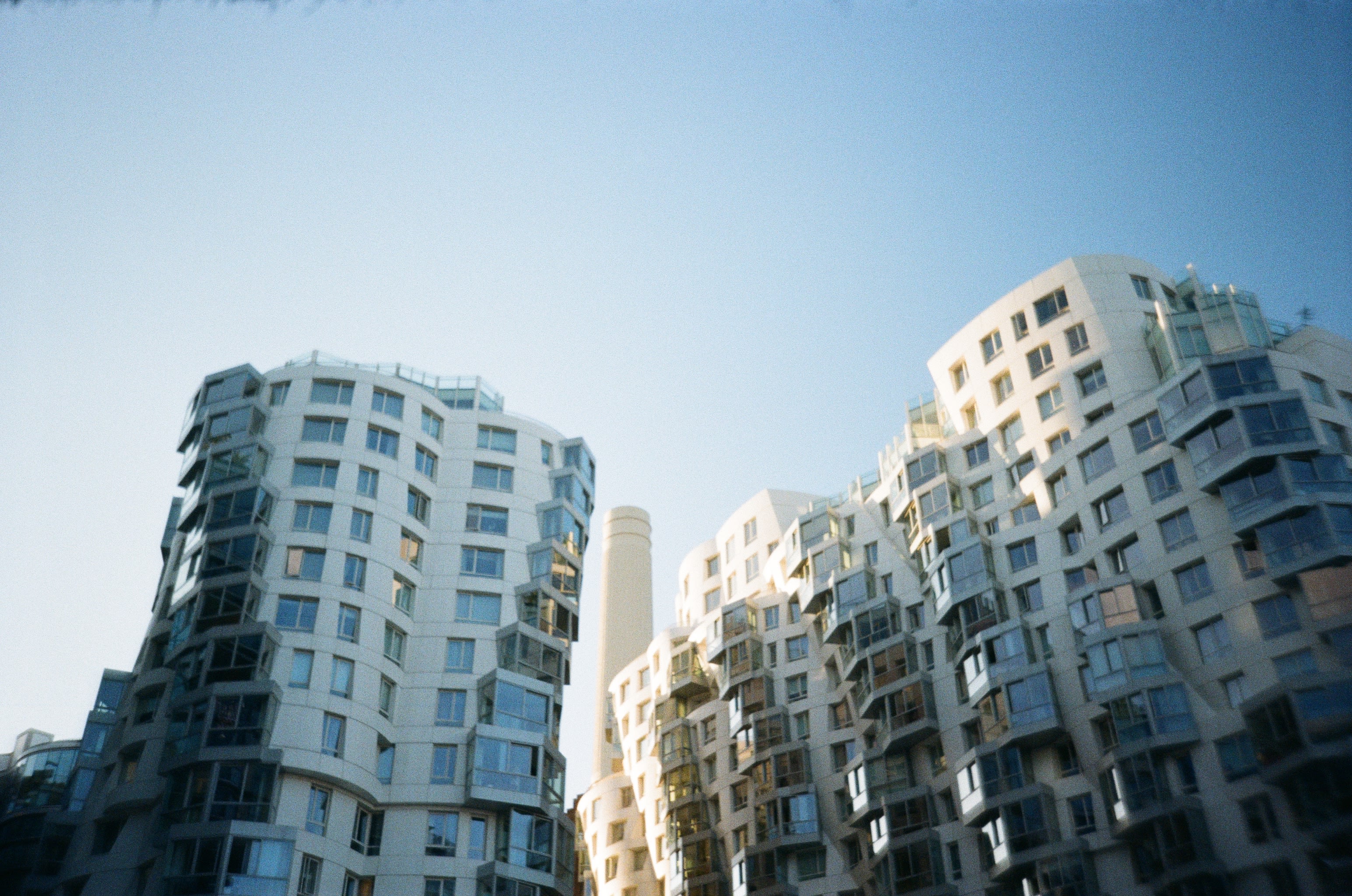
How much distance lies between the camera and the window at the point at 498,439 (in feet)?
261

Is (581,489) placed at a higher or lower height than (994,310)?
lower

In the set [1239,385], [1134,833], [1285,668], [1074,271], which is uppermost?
[1074,271]

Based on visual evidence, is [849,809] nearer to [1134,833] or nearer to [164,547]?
[1134,833]

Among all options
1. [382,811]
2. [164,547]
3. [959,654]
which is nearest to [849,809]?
[959,654]

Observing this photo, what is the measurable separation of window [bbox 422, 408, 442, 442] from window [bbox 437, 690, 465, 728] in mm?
17166

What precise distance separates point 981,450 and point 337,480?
39352 mm

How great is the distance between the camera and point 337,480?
71375 mm

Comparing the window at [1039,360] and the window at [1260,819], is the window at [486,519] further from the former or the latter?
the window at [1260,819]

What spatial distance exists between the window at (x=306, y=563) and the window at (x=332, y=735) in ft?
25.6

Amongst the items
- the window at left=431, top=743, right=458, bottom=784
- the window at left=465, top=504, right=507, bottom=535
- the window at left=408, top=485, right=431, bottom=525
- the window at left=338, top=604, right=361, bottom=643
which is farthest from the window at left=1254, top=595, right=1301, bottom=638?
the window at left=408, top=485, right=431, bottom=525

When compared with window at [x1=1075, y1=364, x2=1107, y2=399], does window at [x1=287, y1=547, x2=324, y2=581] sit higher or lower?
lower

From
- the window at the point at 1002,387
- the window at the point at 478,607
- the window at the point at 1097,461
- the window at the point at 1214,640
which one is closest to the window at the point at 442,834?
the window at the point at 478,607

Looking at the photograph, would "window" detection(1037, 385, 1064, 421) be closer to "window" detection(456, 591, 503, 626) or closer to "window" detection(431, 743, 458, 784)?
"window" detection(456, 591, 503, 626)

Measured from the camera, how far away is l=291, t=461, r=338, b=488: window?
7138 cm
